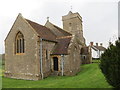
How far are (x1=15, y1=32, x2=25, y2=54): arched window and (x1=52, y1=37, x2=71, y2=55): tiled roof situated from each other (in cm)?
519

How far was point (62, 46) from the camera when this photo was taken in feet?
76.1

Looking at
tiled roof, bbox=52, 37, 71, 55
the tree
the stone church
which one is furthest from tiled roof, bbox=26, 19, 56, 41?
the tree

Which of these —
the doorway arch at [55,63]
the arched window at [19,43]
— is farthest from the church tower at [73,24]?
the arched window at [19,43]

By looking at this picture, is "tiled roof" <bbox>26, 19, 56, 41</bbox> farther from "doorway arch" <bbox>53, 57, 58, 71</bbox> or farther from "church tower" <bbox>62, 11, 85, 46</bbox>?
"church tower" <bbox>62, 11, 85, 46</bbox>

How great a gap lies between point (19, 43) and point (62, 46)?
725cm

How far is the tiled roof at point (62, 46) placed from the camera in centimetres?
2199

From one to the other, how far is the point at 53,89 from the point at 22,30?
12.5 m

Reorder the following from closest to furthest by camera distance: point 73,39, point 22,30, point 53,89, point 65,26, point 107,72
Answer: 1. point 107,72
2. point 53,89
3. point 22,30
4. point 73,39
5. point 65,26

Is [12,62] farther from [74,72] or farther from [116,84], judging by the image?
[116,84]

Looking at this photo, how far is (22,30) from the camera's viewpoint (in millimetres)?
21672

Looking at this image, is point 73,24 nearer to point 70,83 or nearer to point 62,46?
point 62,46

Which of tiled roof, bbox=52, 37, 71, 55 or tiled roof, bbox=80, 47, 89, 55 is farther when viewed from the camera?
tiled roof, bbox=80, 47, 89, 55

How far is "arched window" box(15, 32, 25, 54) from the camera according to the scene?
71.6ft

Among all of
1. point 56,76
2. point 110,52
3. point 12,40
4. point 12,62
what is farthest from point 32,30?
point 110,52
